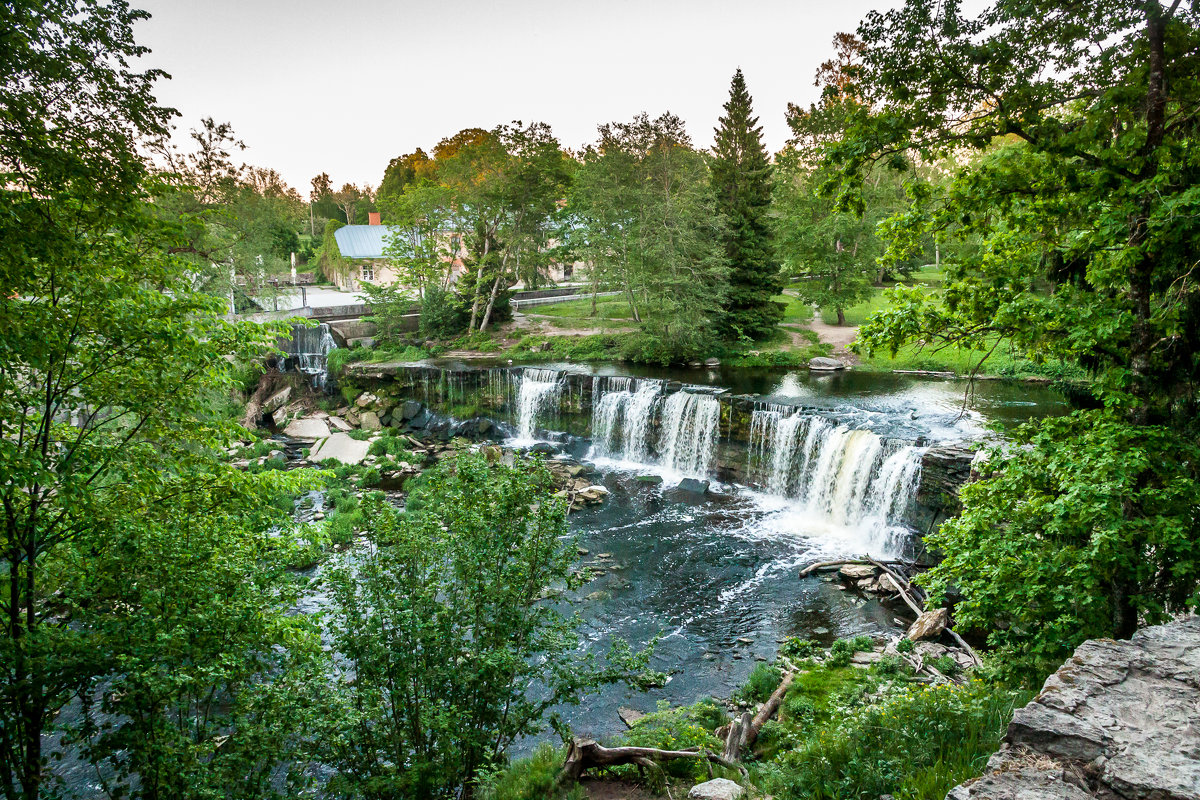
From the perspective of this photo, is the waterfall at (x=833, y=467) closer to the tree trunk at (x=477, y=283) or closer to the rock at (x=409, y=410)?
the rock at (x=409, y=410)

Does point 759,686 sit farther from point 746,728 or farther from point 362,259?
point 362,259

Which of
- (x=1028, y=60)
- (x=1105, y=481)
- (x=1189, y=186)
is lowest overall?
(x=1105, y=481)

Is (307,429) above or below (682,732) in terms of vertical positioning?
above

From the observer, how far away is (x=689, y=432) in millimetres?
19312

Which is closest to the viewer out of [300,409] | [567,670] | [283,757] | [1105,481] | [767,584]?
[1105,481]

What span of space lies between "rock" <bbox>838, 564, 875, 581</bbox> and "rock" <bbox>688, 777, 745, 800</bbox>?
24.8ft

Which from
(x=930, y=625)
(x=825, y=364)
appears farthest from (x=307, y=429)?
(x=930, y=625)

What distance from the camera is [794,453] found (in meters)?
17.0

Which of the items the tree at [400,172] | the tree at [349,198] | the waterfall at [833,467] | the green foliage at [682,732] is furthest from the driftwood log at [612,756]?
the tree at [349,198]

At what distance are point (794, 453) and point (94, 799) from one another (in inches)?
584

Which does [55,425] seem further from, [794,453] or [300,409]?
[300,409]

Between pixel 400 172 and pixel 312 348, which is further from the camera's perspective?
pixel 400 172

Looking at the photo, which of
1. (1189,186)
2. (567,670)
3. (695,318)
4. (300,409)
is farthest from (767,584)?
(300,409)

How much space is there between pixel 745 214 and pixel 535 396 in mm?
12314
